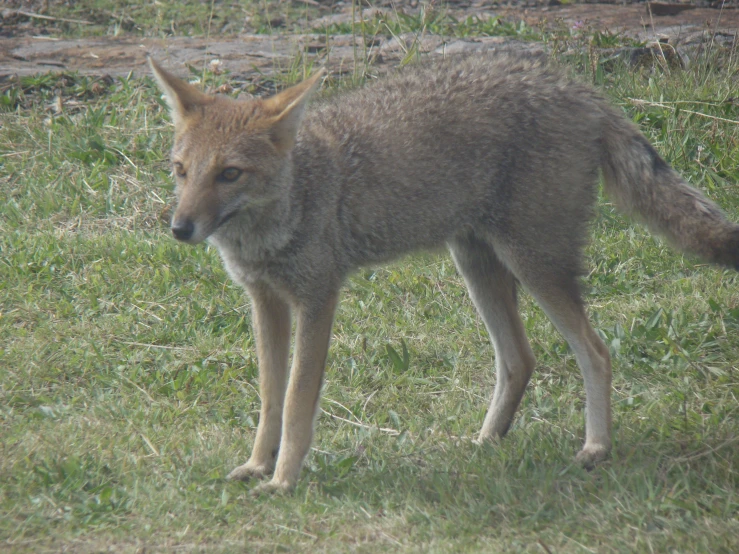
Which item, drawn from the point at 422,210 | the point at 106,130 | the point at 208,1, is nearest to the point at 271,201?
the point at 422,210

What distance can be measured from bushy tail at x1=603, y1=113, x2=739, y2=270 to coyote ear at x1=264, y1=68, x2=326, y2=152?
1.60 meters

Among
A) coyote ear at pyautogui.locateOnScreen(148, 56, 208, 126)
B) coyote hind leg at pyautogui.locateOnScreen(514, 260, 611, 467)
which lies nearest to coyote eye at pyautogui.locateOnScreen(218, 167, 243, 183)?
coyote ear at pyautogui.locateOnScreen(148, 56, 208, 126)

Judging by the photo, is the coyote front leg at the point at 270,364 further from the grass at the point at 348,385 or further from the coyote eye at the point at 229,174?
the coyote eye at the point at 229,174

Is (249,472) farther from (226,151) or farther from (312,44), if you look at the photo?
(312,44)

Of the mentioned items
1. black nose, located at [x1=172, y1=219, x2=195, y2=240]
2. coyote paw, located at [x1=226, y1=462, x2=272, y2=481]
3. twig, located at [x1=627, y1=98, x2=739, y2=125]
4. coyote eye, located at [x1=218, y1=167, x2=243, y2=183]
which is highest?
coyote eye, located at [x1=218, y1=167, x2=243, y2=183]

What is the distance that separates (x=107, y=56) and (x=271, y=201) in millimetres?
5411

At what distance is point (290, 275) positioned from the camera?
13.8 feet

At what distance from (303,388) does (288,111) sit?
1.29 m

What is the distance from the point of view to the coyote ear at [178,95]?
13.7 feet

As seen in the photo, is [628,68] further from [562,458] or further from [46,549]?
[46,549]

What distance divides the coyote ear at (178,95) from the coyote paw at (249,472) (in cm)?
170

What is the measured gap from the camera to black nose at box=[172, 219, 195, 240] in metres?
3.69

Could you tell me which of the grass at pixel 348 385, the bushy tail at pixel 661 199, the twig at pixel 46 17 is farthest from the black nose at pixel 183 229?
the twig at pixel 46 17

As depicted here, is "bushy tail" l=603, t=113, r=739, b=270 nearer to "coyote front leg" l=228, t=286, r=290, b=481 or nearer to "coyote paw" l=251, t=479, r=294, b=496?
"coyote front leg" l=228, t=286, r=290, b=481
